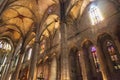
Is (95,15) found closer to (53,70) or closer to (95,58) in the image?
(95,58)

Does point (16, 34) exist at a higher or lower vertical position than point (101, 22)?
higher

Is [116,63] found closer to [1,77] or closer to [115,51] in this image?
[115,51]

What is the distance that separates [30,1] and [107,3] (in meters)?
8.92

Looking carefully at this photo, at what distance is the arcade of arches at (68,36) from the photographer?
33.2ft

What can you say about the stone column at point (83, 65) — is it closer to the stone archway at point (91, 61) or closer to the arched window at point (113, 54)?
the stone archway at point (91, 61)

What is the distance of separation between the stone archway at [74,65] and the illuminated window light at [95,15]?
345 cm

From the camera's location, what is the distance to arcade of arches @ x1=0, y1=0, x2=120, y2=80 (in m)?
10.1

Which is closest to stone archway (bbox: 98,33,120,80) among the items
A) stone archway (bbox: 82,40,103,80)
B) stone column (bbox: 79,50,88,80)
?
stone archway (bbox: 82,40,103,80)

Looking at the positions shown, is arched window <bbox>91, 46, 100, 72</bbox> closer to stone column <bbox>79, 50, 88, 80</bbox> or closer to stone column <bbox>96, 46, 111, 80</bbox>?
stone column <bbox>96, 46, 111, 80</bbox>

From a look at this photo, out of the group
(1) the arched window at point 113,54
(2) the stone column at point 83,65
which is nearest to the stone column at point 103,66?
(1) the arched window at point 113,54

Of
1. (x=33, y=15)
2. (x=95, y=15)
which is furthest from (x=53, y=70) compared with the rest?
(x=33, y=15)

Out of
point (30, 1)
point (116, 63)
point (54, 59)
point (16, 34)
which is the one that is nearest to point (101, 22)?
point (116, 63)

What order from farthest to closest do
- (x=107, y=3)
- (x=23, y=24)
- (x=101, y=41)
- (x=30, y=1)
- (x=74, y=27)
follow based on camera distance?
(x=23, y=24) < (x=30, y=1) < (x=74, y=27) < (x=107, y=3) < (x=101, y=41)

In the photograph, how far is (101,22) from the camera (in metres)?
11.8
